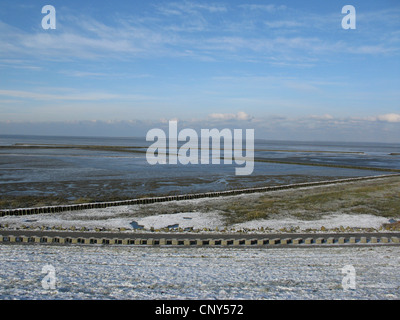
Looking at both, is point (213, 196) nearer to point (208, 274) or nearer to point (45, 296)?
point (208, 274)

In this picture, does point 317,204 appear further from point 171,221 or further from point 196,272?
point 196,272

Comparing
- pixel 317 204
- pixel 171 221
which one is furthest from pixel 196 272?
pixel 317 204

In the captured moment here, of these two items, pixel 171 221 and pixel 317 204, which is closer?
pixel 171 221

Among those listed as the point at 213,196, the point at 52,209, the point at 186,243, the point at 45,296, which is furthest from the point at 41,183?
the point at 45,296

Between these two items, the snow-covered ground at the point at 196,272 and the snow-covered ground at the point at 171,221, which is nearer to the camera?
the snow-covered ground at the point at 196,272

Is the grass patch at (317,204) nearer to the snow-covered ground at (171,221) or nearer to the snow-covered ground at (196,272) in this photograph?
the snow-covered ground at (171,221)

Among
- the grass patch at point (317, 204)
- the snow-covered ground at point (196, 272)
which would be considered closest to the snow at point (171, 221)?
the grass patch at point (317, 204)

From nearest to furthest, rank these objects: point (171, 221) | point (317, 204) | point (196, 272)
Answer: point (196, 272), point (171, 221), point (317, 204)

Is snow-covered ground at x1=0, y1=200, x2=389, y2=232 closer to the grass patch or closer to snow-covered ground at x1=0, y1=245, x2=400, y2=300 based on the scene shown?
the grass patch

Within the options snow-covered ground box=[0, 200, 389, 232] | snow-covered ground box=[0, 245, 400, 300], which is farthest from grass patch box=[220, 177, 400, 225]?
snow-covered ground box=[0, 245, 400, 300]

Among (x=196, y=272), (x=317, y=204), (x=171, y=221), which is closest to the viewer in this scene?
(x=196, y=272)
